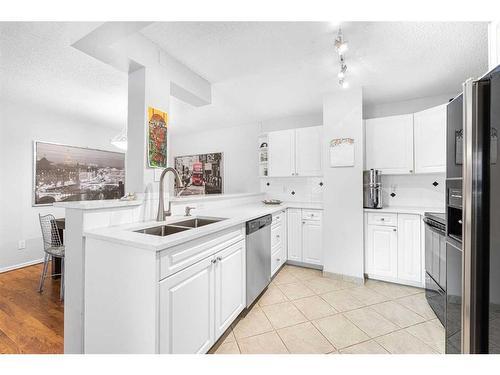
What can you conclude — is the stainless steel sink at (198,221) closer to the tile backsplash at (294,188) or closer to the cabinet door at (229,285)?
the cabinet door at (229,285)

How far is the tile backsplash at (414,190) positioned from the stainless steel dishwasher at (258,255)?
1.89m

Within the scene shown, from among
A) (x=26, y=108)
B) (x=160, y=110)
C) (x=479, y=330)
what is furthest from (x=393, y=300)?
(x=26, y=108)

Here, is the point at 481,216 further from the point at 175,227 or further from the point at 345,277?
the point at 345,277

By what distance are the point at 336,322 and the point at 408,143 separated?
228cm

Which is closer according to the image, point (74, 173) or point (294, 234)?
point (294, 234)

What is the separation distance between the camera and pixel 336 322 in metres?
1.87

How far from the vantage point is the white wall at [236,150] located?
160 inches

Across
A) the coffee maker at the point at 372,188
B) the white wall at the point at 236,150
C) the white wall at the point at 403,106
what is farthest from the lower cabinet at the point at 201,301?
the white wall at the point at 403,106

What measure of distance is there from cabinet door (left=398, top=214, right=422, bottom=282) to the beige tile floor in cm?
18

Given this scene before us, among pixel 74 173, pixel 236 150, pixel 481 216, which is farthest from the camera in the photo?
pixel 236 150

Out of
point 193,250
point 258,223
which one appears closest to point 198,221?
point 258,223

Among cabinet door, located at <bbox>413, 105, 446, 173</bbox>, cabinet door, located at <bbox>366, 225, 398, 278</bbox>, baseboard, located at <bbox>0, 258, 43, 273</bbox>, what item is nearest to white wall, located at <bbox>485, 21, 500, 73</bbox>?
cabinet door, located at <bbox>413, 105, 446, 173</bbox>

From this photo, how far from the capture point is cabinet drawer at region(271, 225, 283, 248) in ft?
8.63

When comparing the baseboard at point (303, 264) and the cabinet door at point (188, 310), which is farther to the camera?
the baseboard at point (303, 264)
